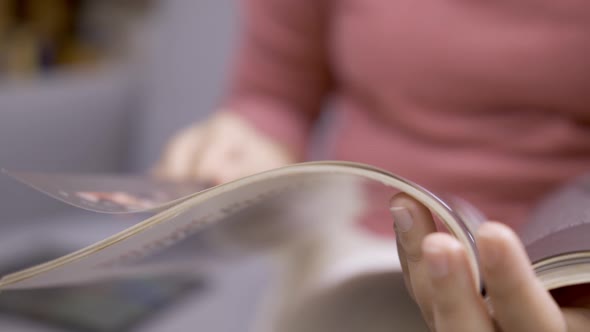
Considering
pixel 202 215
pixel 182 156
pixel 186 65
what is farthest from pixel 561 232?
pixel 186 65

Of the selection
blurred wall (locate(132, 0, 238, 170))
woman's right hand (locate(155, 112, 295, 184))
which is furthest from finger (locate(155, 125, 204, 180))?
blurred wall (locate(132, 0, 238, 170))

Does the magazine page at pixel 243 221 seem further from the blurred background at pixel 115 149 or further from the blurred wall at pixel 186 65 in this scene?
the blurred wall at pixel 186 65

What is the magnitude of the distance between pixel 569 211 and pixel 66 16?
4.59ft

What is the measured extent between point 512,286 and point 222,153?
A: 38 centimetres

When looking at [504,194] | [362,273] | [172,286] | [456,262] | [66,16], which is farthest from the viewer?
[66,16]

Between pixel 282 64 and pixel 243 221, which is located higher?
pixel 282 64

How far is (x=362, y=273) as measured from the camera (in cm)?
43

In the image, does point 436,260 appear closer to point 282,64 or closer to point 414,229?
point 414,229

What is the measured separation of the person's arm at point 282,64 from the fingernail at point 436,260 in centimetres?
45

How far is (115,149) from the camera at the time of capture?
1.00 m

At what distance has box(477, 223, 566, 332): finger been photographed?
23 cm

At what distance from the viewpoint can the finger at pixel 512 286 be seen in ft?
0.76

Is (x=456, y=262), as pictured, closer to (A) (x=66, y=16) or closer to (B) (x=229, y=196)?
(B) (x=229, y=196)

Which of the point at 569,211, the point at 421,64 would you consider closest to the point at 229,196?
the point at 569,211
